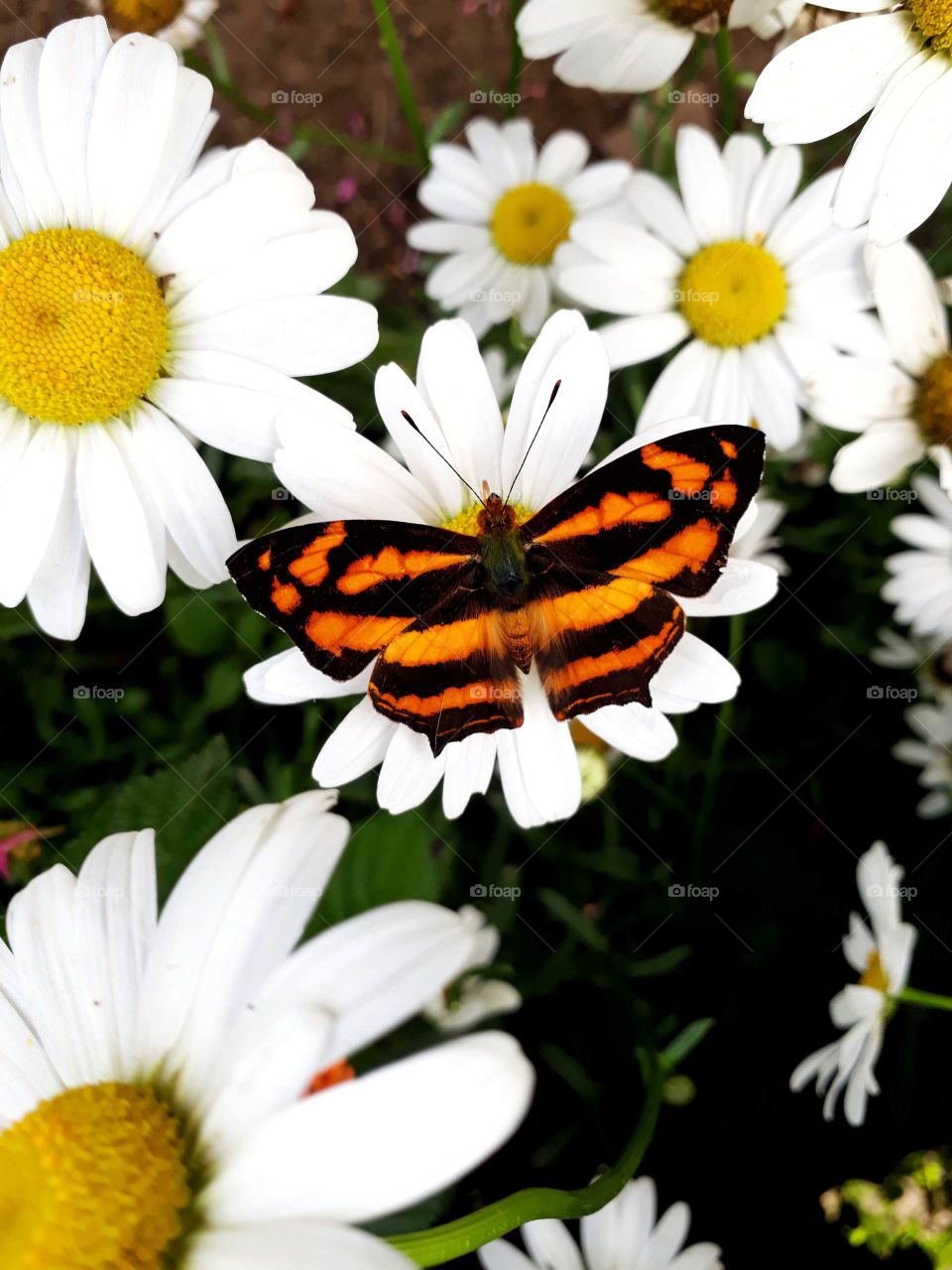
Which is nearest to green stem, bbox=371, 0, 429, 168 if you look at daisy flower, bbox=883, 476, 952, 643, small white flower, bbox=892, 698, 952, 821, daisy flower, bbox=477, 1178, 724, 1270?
daisy flower, bbox=883, 476, 952, 643

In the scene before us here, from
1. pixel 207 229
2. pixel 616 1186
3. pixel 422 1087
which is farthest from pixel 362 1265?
pixel 207 229

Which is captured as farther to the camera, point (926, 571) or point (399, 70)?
point (926, 571)

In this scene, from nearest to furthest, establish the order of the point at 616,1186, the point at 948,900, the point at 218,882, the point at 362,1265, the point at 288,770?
the point at 362,1265
the point at 218,882
the point at 616,1186
the point at 288,770
the point at 948,900

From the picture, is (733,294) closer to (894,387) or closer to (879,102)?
(894,387)

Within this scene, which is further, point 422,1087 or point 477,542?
point 477,542

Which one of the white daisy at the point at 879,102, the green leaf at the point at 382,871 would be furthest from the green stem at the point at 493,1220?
the white daisy at the point at 879,102

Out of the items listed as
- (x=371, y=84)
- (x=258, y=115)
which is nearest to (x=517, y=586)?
(x=258, y=115)

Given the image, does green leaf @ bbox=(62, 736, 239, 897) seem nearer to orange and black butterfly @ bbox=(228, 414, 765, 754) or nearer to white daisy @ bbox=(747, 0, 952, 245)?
orange and black butterfly @ bbox=(228, 414, 765, 754)

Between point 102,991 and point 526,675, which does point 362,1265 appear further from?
point 526,675
